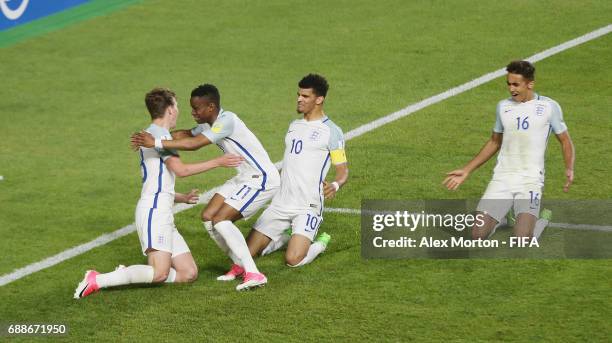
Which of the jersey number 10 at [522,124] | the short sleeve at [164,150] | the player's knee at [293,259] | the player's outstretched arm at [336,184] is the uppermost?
the jersey number 10 at [522,124]

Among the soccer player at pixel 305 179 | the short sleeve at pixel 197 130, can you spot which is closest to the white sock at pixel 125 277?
the soccer player at pixel 305 179

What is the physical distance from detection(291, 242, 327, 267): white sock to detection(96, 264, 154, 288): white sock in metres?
1.45

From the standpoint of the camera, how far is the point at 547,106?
448 inches

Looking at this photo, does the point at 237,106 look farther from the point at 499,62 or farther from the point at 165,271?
the point at 165,271

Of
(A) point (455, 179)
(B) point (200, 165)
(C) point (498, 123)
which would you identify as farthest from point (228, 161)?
(C) point (498, 123)

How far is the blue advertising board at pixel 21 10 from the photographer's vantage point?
1025 centimetres

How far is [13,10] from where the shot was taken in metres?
10.5

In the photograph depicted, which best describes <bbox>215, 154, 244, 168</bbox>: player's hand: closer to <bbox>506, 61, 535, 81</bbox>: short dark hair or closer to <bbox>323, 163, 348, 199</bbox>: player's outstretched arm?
<bbox>323, 163, 348, 199</bbox>: player's outstretched arm

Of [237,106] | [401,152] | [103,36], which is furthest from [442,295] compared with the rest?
[103,36]

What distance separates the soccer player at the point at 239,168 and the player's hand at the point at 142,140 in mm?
241

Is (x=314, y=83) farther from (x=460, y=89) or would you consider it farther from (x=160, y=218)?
(x=460, y=89)

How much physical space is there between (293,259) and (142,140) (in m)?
1.78

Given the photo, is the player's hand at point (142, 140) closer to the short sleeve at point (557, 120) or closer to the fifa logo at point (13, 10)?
the fifa logo at point (13, 10)

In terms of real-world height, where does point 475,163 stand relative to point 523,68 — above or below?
below
